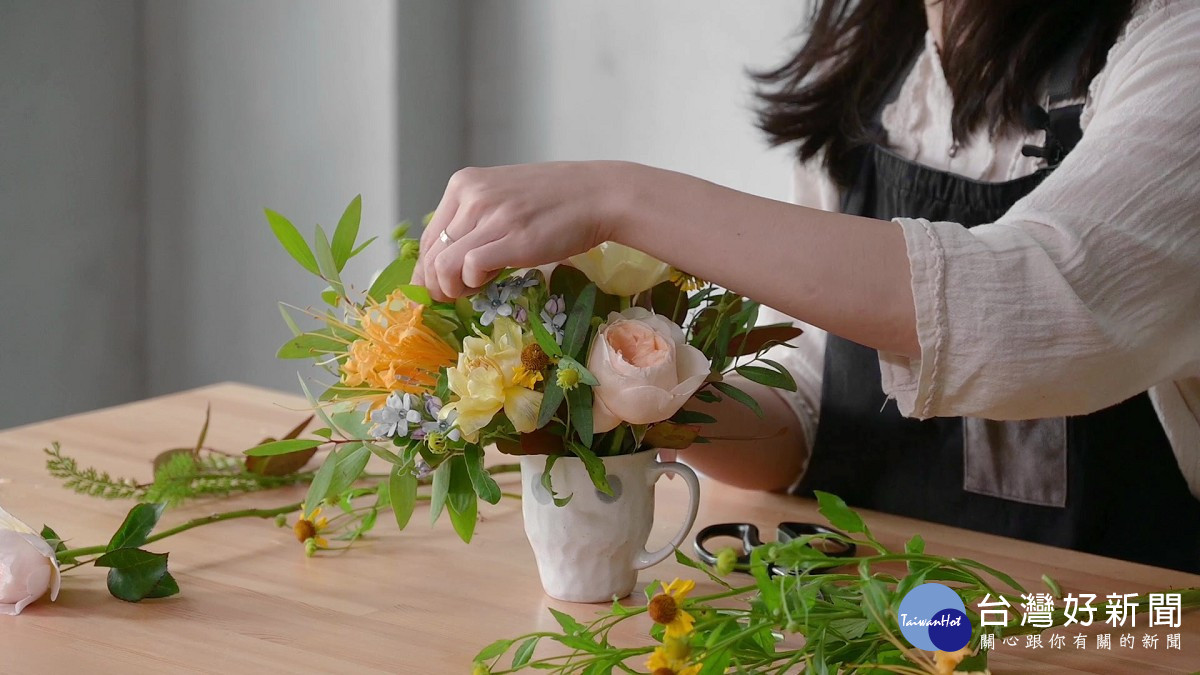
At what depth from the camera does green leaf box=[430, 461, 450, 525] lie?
2.64 feet

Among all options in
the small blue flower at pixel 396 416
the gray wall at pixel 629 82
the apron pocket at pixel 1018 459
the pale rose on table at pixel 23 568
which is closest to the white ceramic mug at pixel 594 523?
the small blue flower at pixel 396 416

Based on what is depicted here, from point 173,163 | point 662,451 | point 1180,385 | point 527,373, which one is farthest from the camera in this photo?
point 173,163

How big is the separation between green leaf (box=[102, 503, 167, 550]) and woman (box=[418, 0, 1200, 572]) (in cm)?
30

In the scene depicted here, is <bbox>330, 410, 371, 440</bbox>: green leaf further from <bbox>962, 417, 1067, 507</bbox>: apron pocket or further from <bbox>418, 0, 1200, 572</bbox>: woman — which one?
<bbox>962, 417, 1067, 507</bbox>: apron pocket

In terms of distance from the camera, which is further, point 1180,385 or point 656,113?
point 656,113

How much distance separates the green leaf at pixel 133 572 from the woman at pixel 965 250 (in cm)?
31

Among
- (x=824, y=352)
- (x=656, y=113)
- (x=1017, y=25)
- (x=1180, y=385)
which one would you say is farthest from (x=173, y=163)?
(x=1180, y=385)

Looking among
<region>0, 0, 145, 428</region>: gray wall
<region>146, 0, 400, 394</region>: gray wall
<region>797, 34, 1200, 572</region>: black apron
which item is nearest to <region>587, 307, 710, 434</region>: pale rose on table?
<region>797, 34, 1200, 572</region>: black apron

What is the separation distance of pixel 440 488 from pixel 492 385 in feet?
0.34

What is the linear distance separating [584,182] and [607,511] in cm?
23

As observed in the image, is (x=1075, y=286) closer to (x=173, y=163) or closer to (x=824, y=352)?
(x=824, y=352)

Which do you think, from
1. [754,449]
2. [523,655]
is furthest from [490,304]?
[754,449]

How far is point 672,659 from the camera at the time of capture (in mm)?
614

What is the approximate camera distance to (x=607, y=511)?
33.3 inches
